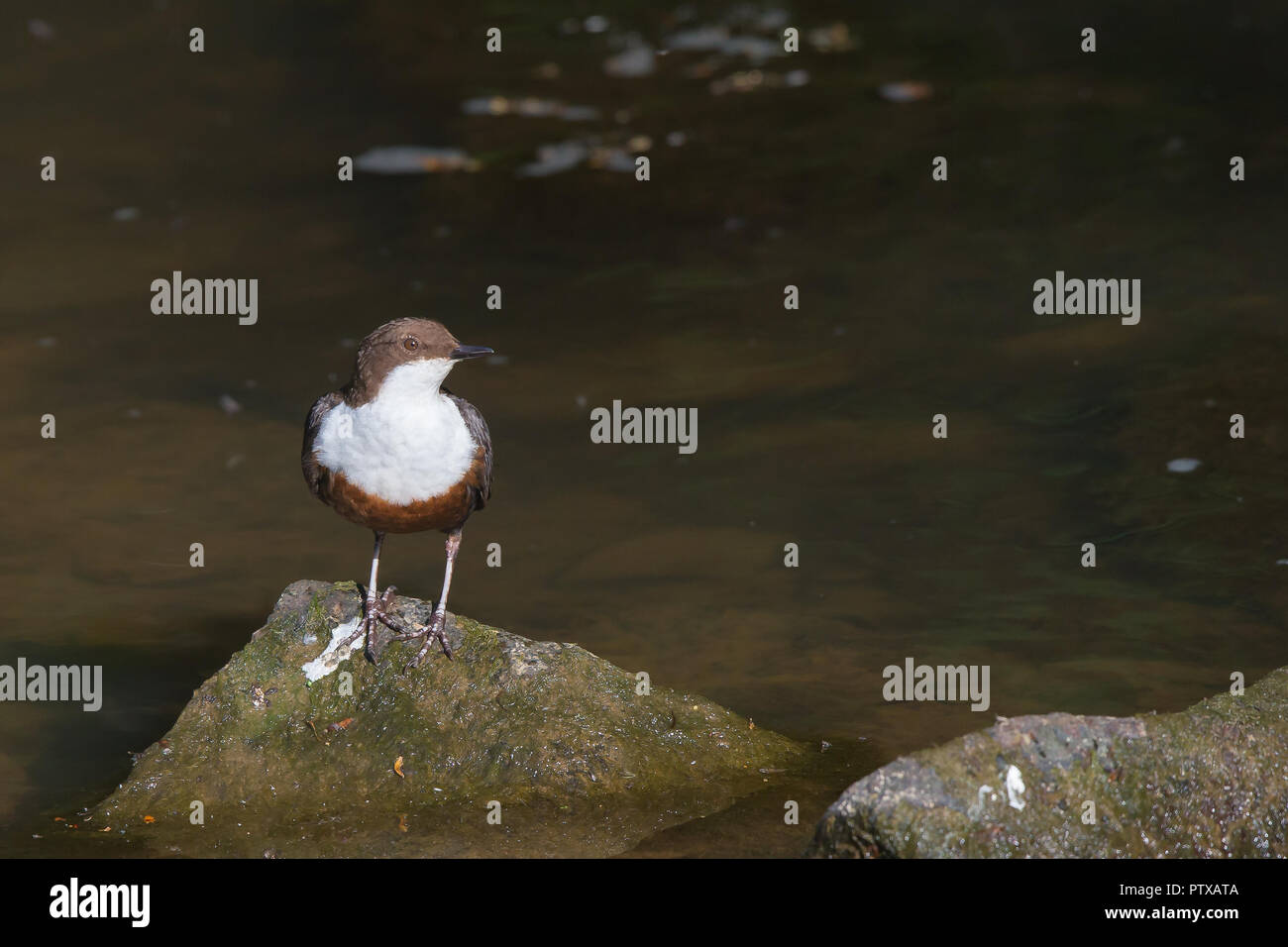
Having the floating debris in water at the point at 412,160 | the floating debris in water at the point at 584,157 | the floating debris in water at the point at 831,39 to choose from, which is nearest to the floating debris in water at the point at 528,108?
the floating debris in water at the point at 584,157

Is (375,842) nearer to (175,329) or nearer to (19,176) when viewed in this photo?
(175,329)

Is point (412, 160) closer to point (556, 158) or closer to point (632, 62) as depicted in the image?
point (556, 158)

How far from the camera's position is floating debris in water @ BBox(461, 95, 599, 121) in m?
15.3

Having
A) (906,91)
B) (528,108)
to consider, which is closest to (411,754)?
(528,108)

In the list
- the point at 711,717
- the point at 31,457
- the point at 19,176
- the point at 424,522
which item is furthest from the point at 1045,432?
the point at 19,176

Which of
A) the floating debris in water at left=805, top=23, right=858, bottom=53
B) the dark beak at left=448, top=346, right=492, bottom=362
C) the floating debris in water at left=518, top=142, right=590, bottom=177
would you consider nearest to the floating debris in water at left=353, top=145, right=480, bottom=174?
the floating debris in water at left=518, top=142, right=590, bottom=177

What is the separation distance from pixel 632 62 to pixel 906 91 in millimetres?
2749

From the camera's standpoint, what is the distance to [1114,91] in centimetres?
1549

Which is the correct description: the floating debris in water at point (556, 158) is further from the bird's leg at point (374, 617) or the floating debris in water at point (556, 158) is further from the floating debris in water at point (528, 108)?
the bird's leg at point (374, 617)

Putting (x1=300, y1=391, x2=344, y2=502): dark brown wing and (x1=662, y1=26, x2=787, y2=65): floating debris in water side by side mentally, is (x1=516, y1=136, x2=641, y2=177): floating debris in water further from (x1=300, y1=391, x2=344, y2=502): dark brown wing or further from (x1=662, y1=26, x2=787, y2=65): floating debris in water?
(x1=300, y1=391, x2=344, y2=502): dark brown wing

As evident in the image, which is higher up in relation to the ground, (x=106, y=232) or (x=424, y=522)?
(x=106, y=232)

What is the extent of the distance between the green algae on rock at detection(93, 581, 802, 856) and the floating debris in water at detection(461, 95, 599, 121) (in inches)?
406

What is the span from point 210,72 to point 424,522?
1236 centimetres
